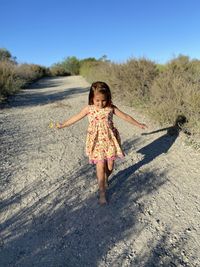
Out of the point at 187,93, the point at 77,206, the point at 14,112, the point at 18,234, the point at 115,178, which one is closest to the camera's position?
the point at 18,234

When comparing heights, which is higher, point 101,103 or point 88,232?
point 101,103

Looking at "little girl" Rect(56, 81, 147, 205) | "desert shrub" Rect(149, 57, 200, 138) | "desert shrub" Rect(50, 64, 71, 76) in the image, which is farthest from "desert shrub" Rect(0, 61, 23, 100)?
"desert shrub" Rect(50, 64, 71, 76)

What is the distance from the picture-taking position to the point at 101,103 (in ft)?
16.9

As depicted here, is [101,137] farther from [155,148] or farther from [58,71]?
[58,71]

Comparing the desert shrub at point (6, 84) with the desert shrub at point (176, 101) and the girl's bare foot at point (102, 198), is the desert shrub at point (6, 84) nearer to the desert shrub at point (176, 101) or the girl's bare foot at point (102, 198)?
the desert shrub at point (176, 101)

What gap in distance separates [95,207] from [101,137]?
926mm

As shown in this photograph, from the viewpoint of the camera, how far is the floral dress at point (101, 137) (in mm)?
5234

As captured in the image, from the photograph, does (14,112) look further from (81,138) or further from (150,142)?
(150,142)

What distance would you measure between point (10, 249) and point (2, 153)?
353 centimetres

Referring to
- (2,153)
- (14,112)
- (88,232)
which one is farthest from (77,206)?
(14,112)

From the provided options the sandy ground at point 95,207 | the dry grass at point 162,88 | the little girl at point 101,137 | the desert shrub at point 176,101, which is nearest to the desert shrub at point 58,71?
the dry grass at point 162,88

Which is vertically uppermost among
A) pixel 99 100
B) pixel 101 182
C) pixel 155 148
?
pixel 99 100

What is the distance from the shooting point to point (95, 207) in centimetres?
504

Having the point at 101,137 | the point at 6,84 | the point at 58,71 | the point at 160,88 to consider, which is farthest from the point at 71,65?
the point at 101,137
